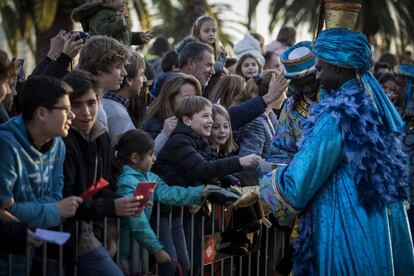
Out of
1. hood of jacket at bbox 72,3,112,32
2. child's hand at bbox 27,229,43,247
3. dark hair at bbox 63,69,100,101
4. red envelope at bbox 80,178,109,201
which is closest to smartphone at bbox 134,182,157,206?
red envelope at bbox 80,178,109,201

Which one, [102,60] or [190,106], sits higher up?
[102,60]

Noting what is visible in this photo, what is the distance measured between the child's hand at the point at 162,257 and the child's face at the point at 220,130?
159cm

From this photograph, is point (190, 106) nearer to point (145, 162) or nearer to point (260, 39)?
point (145, 162)

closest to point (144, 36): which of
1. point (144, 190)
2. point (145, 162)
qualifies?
point (145, 162)

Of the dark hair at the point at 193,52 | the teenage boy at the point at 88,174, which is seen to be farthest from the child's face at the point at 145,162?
the dark hair at the point at 193,52

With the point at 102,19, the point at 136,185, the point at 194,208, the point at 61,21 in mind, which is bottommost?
the point at 194,208

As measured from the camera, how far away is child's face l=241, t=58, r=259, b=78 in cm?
1020

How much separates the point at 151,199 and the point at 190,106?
3.42 ft

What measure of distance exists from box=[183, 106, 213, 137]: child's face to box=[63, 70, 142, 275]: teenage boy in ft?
4.42

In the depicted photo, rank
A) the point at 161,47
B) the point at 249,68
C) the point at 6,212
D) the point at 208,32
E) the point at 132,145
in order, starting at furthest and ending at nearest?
the point at 161,47 < the point at 208,32 < the point at 249,68 < the point at 132,145 < the point at 6,212

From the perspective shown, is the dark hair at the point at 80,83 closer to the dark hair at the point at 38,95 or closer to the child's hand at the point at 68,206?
the dark hair at the point at 38,95

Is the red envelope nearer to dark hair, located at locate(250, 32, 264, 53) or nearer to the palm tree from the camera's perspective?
dark hair, located at locate(250, 32, 264, 53)

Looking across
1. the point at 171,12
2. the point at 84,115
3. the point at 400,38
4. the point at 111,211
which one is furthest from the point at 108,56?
the point at 400,38

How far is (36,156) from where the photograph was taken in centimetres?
504
